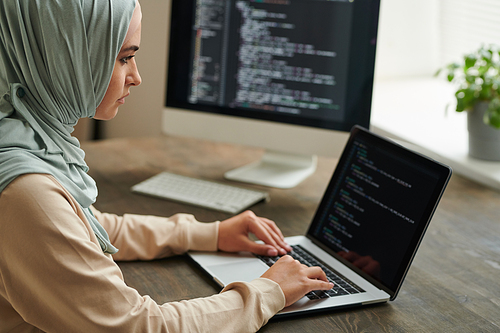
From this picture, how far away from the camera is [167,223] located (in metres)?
1.07

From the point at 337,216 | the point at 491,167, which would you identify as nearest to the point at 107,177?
the point at 337,216

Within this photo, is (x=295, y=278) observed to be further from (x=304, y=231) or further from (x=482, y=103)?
(x=482, y=103)

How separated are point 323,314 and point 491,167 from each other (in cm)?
95

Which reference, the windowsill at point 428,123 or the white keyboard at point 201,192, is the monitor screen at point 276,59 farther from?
the windowsill at point 428,123

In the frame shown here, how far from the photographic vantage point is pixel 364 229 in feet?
3.24

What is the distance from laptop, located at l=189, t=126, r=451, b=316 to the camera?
2.89ft

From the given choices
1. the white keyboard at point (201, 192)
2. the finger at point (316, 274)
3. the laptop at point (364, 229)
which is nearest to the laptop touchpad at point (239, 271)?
the laptop at point (364, 229)

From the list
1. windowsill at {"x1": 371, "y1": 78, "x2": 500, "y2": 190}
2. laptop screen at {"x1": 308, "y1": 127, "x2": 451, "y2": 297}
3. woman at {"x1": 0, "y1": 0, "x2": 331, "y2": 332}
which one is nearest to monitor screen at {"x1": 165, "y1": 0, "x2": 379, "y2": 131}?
laptop screen at {"x1": 308, "y1": 127, "x2": 451, "y2": 297}

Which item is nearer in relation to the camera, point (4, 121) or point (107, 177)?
point (4, 121)

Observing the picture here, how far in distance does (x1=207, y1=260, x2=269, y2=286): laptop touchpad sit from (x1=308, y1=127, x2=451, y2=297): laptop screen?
164 millimetres

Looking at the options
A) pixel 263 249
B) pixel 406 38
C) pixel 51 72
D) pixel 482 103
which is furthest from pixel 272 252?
pixel 406 38

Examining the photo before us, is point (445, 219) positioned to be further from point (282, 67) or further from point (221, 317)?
point (221, 317)

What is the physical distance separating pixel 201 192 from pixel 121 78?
23.1 inches

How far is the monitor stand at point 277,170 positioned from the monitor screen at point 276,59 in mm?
169
